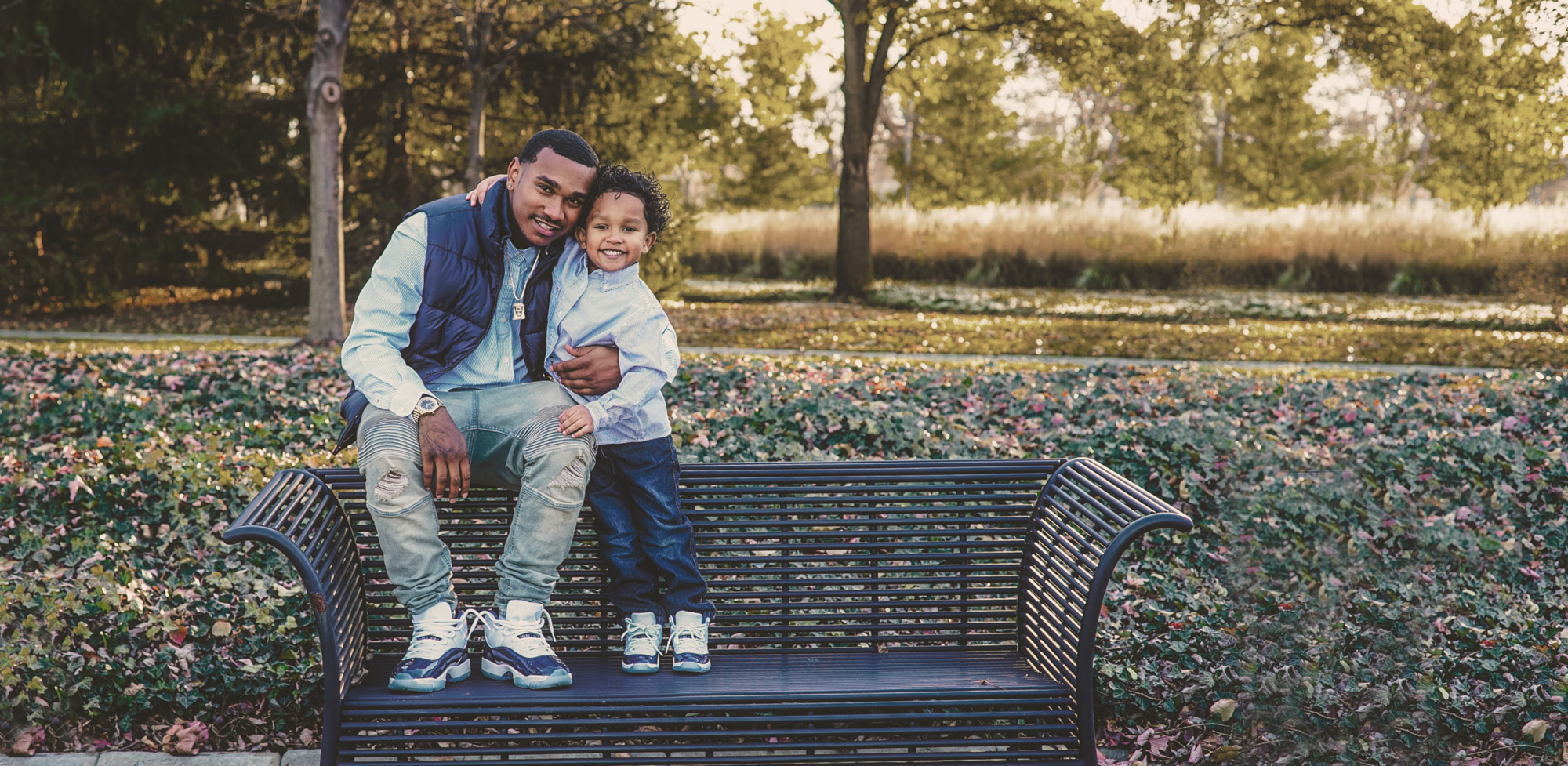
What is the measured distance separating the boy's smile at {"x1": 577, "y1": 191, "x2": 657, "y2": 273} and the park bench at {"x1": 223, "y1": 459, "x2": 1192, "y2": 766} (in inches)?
25.0

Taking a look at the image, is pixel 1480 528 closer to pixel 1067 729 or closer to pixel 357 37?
pixel 1067 729

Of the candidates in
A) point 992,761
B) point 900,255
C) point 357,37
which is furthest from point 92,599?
point 900,255

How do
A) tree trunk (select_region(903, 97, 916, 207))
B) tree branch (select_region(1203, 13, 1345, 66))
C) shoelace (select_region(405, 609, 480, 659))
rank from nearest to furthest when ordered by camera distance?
shoelace (select_region(405, 609, 480, 659)) → tree branch (select_region(1203, 13, 1345, 66)) → tree trunk (select_region(903, 97, 916, 207))

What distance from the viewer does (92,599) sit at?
3.78m

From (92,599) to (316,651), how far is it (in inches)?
34.3

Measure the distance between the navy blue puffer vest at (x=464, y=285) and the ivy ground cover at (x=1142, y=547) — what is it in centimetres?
127

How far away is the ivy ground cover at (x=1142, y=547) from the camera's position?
3.36 m

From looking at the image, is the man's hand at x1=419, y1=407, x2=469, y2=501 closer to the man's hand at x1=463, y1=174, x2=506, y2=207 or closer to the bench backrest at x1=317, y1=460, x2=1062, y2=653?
the bench backrest at x1=317, y1=460, x2=1062, y2=653

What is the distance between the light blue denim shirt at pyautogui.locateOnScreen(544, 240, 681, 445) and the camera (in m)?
2.74

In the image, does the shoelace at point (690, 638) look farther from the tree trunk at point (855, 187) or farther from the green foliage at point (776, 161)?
the green foliage at point (776, 161)

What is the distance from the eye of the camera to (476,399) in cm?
280

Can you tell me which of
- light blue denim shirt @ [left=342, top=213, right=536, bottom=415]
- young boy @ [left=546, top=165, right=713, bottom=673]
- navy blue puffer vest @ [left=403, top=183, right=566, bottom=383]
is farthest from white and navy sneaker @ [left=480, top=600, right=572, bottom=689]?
navy blue puffer vest @ [left=403, top=183, right=566, bottom=383]

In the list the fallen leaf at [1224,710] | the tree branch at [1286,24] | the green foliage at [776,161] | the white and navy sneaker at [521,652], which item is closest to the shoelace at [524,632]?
the white and navy sneaker at [521,652]

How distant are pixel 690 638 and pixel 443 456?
742 millimetres
